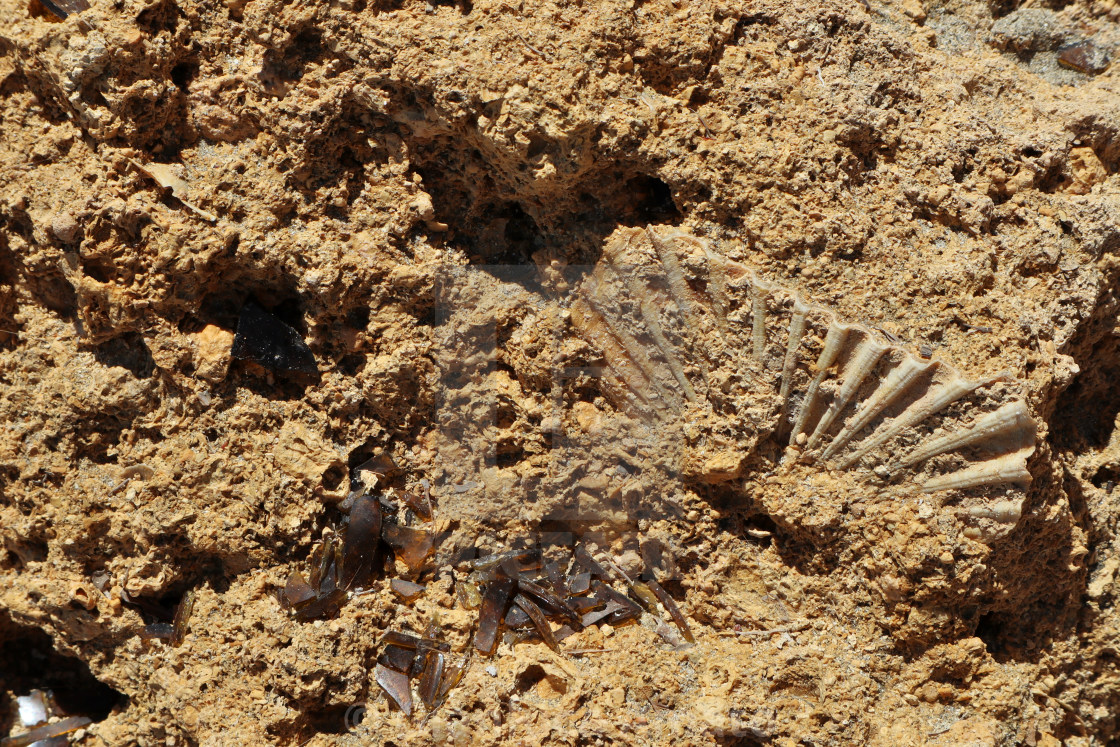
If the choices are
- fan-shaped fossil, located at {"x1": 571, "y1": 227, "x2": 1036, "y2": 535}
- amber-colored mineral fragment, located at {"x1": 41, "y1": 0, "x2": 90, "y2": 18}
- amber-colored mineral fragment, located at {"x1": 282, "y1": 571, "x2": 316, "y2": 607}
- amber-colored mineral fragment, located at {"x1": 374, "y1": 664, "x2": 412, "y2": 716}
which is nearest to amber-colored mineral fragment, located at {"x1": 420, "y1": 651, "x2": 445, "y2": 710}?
amber-colored mineral fragment, located at {"x1": 374, "y1": 664, "x2": 412, "y2": 716}

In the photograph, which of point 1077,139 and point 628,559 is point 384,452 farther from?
point 1077,139

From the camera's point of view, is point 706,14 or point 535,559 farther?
point 535,559

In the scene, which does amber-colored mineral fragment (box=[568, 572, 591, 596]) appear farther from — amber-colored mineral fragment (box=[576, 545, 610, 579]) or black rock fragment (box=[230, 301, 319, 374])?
black rock fragment (box=[230, 301, 319, 374])

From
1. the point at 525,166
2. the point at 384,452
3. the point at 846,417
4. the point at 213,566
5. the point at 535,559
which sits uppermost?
the point at 525,166

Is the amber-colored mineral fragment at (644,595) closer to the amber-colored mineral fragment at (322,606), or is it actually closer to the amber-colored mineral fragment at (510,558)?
the amber-colored mineral fragment at (510,558)

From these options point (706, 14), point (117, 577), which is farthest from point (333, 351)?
point (706, 14)

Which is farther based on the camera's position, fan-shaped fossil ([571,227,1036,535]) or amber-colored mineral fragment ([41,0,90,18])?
amber-colored mineral fragment ([41,0,90,18])

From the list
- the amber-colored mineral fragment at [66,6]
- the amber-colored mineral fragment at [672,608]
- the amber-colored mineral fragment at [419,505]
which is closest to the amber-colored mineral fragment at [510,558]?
the amber-colored mineral fragment at [419,505]
